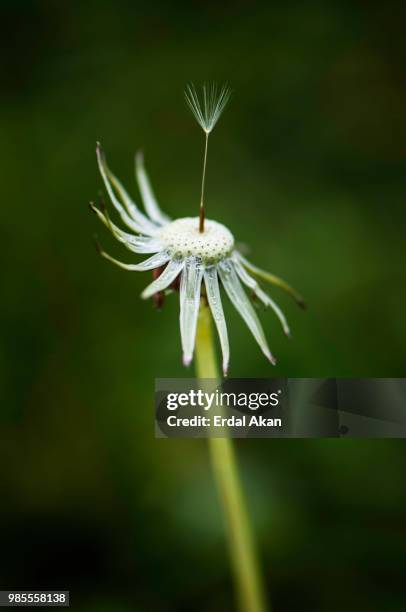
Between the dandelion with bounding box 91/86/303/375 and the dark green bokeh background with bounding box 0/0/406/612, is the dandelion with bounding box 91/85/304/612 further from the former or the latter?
the dark green bokeh background with bounding box 0/0/406/612

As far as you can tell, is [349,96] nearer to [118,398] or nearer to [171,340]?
[171,340]

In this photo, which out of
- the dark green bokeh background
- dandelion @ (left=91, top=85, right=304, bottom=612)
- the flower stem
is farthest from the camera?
the dark green bokeh background

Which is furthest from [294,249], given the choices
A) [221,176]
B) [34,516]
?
[34,516]

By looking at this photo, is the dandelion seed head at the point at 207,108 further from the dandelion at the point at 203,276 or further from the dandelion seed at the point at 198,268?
the dandelion seed at the point at 198,268

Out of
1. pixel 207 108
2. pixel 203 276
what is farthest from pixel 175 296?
pixel 203 276

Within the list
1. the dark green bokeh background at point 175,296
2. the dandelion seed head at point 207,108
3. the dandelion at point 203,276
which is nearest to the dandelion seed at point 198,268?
the dandelion at point 203,276

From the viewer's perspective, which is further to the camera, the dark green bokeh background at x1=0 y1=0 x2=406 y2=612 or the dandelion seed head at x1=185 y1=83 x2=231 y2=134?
the dark green bokeh background at x1=0 y1=0 x2=406 y2=612

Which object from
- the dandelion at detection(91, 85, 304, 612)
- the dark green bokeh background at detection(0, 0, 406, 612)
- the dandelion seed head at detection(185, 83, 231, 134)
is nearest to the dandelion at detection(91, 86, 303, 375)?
the dandelion at detection(91, 85, 304, 612)
